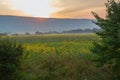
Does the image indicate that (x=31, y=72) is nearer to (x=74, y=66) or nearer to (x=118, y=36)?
(x=74, y=66)

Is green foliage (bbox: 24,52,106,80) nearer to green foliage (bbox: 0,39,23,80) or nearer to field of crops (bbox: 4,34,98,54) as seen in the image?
green foliage (bbox: 0,39,23,80)

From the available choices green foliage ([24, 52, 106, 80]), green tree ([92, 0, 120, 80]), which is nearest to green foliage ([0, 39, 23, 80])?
green foliage ([24, 52, 106, 80])

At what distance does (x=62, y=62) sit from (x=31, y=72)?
2.78 m

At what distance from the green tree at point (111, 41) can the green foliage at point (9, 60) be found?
13.0ft

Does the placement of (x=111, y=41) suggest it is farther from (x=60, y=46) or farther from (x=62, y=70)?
(x=60, y=46)

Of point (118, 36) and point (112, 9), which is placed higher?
point (112, 9)

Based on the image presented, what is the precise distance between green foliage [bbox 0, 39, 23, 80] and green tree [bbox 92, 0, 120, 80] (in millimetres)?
3956

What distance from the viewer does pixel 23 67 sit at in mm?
19766

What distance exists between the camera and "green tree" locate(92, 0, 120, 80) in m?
17.6

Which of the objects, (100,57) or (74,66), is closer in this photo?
(100,57)

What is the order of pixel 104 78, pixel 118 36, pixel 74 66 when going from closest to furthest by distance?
pixel 118 36 < pixel 104 78 < pixel 74 66

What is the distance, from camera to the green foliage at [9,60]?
56.6ft

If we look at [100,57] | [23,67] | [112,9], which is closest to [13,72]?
[23,67]

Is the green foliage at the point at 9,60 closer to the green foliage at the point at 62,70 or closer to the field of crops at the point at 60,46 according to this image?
the green foliage at the point at 62,70
